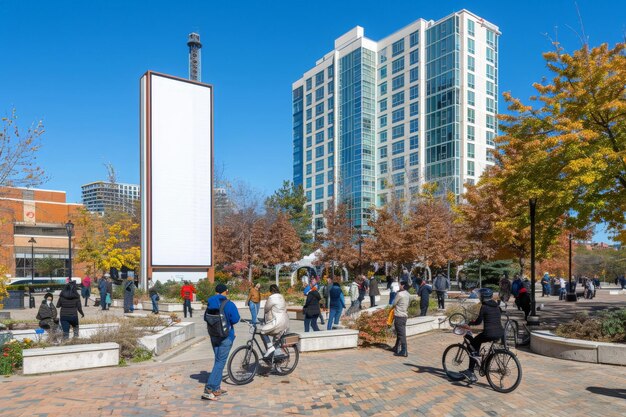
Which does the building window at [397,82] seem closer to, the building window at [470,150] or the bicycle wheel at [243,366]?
the building window at [470,150]

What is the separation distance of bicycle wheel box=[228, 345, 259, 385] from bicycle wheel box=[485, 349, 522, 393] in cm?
411

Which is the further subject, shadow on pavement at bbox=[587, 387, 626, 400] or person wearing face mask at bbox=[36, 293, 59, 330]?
person wearing face mask at bbox=[36, 293, 59, 330]

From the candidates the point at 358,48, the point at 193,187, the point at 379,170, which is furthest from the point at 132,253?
the point at 358,48

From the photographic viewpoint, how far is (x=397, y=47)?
266 ft

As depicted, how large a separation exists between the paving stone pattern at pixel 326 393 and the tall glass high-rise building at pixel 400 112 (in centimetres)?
4954

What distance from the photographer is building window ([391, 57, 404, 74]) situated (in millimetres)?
80000

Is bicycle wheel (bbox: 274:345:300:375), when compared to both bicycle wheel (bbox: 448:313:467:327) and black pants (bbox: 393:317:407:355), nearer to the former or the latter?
black pants (bbox: 393:317:407:355)

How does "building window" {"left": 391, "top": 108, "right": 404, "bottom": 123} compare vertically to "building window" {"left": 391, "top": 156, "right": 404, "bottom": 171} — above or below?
above

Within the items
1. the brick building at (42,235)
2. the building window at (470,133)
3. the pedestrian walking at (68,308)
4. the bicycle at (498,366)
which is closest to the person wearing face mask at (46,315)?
the pedestrian walking at (68,308)

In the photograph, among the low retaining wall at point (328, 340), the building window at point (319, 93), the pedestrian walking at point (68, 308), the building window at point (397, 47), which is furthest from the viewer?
the building window at point (319, 93)

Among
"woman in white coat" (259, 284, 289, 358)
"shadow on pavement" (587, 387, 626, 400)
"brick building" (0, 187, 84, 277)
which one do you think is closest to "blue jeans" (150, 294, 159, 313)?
"woman in white coat" (259, 284, 289, 358)

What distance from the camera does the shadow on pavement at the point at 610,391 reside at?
806 cm

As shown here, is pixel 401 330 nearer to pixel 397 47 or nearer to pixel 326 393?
pixel 326 393

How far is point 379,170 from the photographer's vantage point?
3275 inches
